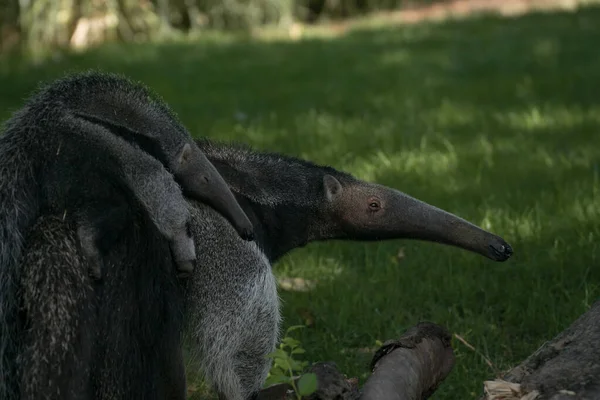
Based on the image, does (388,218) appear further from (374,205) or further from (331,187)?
(331,187)

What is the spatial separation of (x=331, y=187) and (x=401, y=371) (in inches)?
48.9

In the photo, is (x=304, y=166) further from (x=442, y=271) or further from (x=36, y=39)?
(x=36, y=39)

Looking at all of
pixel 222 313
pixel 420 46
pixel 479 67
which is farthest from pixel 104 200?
pixel 420 46

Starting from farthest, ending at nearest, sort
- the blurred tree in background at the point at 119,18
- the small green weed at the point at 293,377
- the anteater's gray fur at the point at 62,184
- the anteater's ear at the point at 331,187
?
1. the blurred tree in background at the point at 119,18
2. the anteater's ear at the point at 331,187
3. the anteater's gray fur at the point at 62,184
4. the small green weed at the point at 293,377

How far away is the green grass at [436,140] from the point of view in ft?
15.9


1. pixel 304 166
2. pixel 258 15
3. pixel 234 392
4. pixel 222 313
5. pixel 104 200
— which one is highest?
pixel 104 200

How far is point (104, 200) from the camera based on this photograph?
3.20 metres

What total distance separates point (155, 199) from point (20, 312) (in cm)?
60

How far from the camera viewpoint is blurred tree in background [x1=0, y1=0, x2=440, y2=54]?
41.4ft

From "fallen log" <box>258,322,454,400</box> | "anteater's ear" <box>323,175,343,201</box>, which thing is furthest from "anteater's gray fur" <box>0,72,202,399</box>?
"anteater's ear" <box>323,175,343,201</box>

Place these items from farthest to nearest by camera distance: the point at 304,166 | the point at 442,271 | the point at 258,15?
the point at 258,15 < the point at 442,271 < the point at 304,166

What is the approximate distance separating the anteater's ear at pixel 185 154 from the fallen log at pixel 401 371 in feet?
3.07

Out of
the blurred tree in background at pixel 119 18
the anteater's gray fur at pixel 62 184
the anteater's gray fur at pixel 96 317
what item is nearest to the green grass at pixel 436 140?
the blurred tree in background at pixel 119 18

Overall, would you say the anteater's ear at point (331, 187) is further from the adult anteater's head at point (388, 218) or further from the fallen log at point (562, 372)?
the fallen log at point (562, 372)
